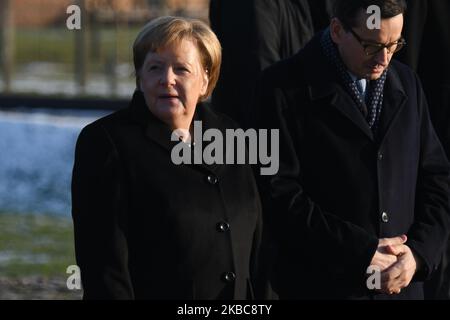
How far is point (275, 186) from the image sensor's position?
191 inches

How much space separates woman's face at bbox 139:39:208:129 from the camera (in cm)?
446

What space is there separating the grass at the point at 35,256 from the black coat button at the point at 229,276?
172 inches

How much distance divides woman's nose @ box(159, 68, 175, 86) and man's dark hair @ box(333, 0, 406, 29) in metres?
0.67

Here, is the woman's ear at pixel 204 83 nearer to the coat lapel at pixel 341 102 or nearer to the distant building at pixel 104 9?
the coat lapel at pixel 341 102

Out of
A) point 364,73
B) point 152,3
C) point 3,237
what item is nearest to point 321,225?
point 364,73

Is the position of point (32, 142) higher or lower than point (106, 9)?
lower

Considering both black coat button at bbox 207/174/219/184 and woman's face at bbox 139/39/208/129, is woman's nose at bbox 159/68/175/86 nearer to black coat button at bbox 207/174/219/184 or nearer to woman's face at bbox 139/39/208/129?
woman's face at bbox 139/39/208/129

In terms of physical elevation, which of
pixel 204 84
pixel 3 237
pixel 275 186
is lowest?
pixel 3 237

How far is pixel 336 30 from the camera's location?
4.91 meters

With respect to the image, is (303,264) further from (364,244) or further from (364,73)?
(364,73)

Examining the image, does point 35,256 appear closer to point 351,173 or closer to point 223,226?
point 351,173

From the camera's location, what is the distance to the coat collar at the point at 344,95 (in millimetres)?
5008

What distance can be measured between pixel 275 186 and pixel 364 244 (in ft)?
1.08

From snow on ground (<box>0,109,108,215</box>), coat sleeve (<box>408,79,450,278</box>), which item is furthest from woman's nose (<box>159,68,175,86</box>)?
snow on ground (<box>0,109,108,215</box>)
